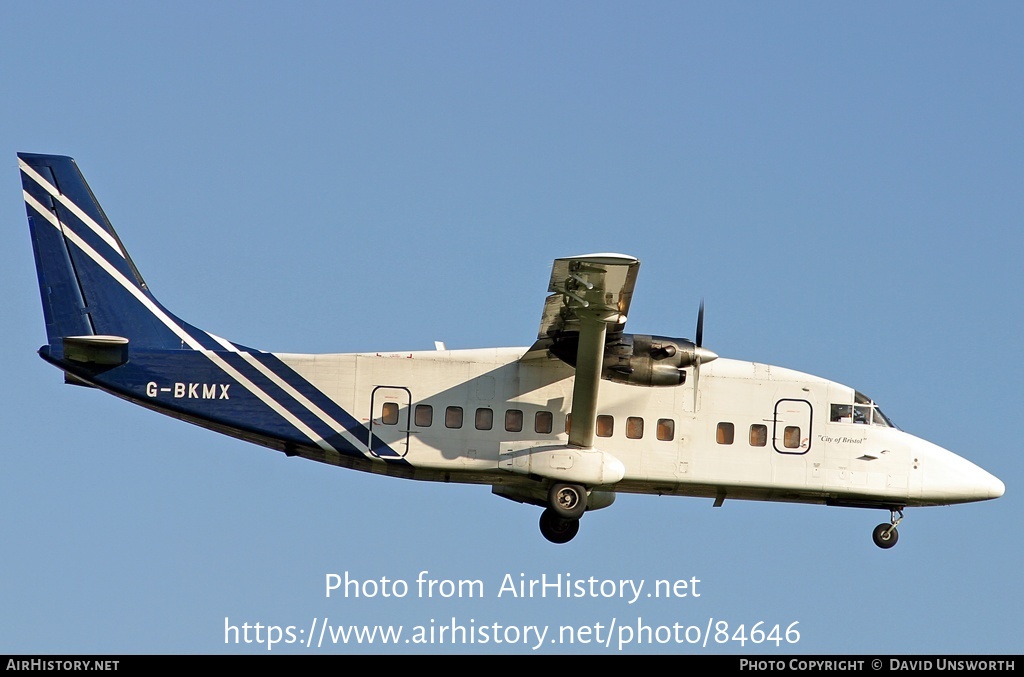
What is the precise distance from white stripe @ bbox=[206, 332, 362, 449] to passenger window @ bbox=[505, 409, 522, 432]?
2.41 m

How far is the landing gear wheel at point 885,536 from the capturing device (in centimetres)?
2386

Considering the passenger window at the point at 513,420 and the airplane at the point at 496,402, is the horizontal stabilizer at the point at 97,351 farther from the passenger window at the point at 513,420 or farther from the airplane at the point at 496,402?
the passenger window at the point at 513,420

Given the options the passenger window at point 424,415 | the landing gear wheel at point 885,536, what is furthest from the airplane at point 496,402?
the landing gear wheel at point 885,536

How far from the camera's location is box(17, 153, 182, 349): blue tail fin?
74.8ft

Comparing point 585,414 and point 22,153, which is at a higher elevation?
point 22,153

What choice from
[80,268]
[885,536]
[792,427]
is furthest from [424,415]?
[885,536]

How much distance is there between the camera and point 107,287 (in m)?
23.1

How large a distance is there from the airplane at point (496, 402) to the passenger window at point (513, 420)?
0.05 m

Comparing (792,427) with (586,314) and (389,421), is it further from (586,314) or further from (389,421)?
(389,421)

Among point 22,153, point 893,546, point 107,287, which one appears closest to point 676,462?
point 893,546
